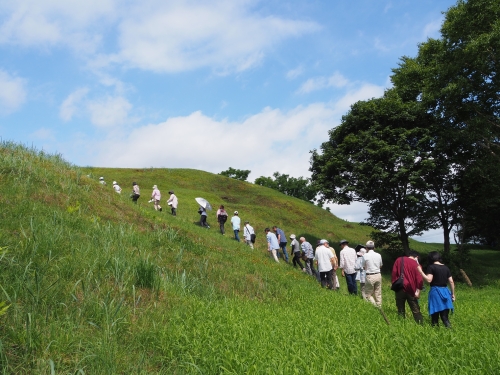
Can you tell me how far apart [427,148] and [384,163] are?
9.24 ft

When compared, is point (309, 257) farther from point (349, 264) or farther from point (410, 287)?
point (410, 287)

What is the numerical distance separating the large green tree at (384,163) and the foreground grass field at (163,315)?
14.8 metres

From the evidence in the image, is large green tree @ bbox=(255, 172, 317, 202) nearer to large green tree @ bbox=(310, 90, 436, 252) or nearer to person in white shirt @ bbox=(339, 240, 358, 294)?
large green tree @ bbox=(310, 90, 436, 252)

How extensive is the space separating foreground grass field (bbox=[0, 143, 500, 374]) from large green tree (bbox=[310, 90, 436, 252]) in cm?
1475

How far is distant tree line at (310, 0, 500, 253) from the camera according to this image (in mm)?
19984

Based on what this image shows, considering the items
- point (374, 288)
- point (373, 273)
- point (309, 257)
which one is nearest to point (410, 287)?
point (373, 273)

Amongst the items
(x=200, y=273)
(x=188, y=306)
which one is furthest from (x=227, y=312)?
(x=200, y=273)

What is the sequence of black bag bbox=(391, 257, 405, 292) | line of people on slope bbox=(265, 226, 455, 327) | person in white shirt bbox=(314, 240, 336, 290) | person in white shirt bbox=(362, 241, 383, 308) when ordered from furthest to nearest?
person in white shirt bbox=(314, 240, 336, 290)
person in white shirt bbox=(362, 241, 383, 308)
black bag bbox=(391, 257, 405, 292)
line of people on slope bbox=(265, 226, 455, 327)

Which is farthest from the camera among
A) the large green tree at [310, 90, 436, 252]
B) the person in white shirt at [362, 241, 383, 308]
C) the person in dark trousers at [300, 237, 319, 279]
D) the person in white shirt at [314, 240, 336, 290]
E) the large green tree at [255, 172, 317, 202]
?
the large green tree at [255, 172, 317, 202]

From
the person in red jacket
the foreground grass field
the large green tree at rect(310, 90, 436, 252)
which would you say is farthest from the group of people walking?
the large green tree at rect(310, 90, 436, 252)

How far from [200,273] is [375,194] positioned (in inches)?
738

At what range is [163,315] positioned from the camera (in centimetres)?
681

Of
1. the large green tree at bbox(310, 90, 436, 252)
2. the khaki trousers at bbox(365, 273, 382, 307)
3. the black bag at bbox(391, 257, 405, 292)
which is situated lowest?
the khaki trousers at bbox(365, 273, 382, 307)

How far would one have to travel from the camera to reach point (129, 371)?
16.2 feet
